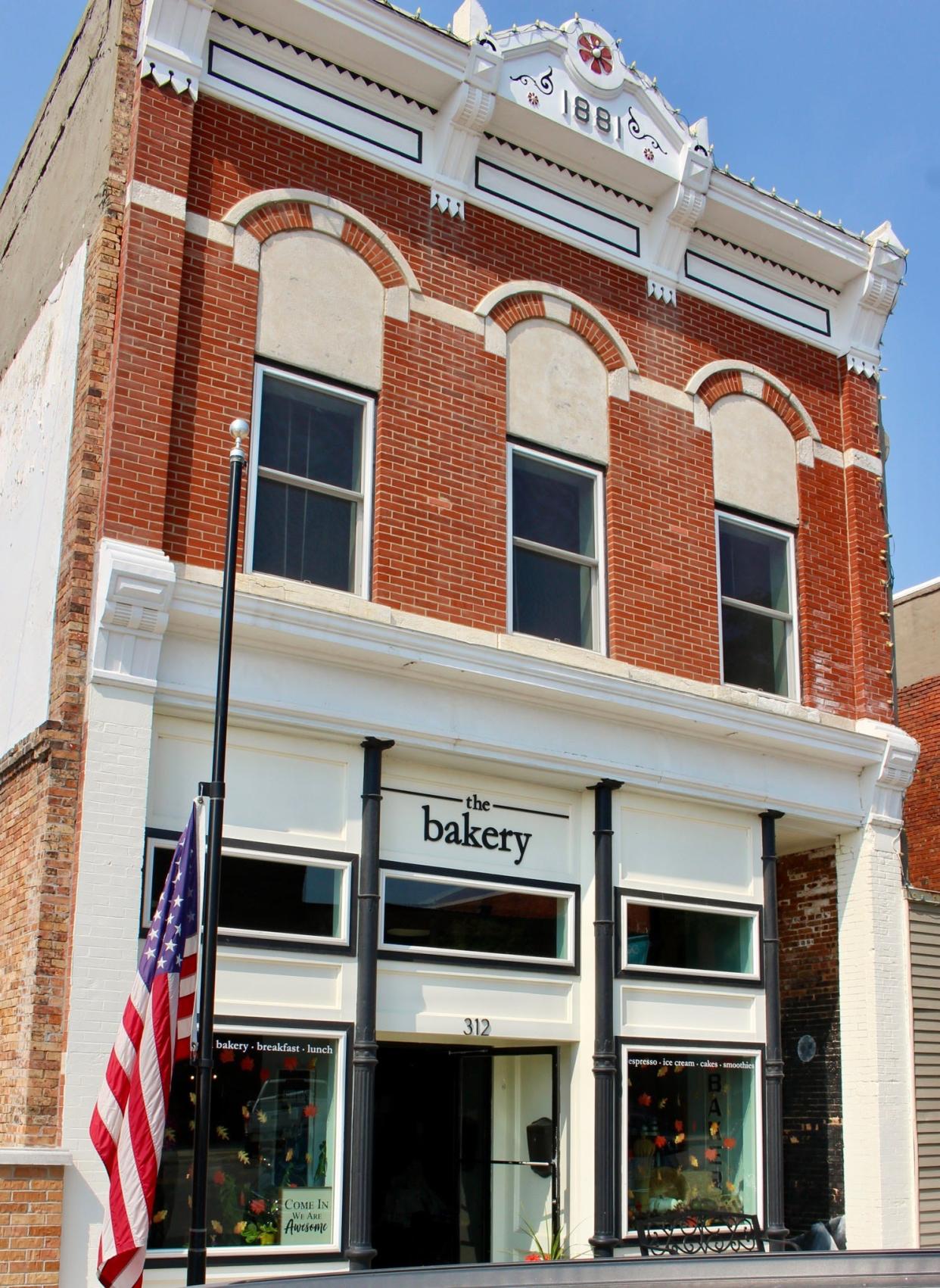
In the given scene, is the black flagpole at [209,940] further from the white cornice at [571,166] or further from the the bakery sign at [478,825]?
the white cornice at [571,166]

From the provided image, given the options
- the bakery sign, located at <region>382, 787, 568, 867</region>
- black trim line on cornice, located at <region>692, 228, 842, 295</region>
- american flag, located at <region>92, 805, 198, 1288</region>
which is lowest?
american flag, located at <region>92, 805, 198, 1288</region>

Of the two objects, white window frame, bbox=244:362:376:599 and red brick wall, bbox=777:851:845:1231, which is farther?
red brick wall, bbox=777:851:845:1231

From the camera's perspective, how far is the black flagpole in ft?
28.2

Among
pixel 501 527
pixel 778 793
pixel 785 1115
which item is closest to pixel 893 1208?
pixel 785 1115

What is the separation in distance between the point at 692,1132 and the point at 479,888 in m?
3.14

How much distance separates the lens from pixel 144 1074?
30.4 feet

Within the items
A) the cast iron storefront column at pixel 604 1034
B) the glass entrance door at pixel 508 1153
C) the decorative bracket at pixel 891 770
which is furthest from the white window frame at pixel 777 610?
the glass entrance door at pixel 508 1153

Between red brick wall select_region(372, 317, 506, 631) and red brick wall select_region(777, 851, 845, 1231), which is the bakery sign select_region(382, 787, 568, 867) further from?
red brick wall select_region(777, 851, 845, 1231)

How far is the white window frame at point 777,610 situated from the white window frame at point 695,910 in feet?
7.28

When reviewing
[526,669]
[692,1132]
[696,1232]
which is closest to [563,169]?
[526,669]

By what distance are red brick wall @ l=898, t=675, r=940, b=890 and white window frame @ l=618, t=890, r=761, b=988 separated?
7.82 metres

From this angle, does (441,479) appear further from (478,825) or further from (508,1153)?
(508,1153)

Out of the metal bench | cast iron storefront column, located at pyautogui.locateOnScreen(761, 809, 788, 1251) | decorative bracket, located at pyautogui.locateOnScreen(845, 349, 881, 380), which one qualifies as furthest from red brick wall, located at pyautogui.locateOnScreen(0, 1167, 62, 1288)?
decorative bracket, located at pyautogui.locateOnScreen(845, 349, 881, 380)

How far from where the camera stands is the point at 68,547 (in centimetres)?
1134
